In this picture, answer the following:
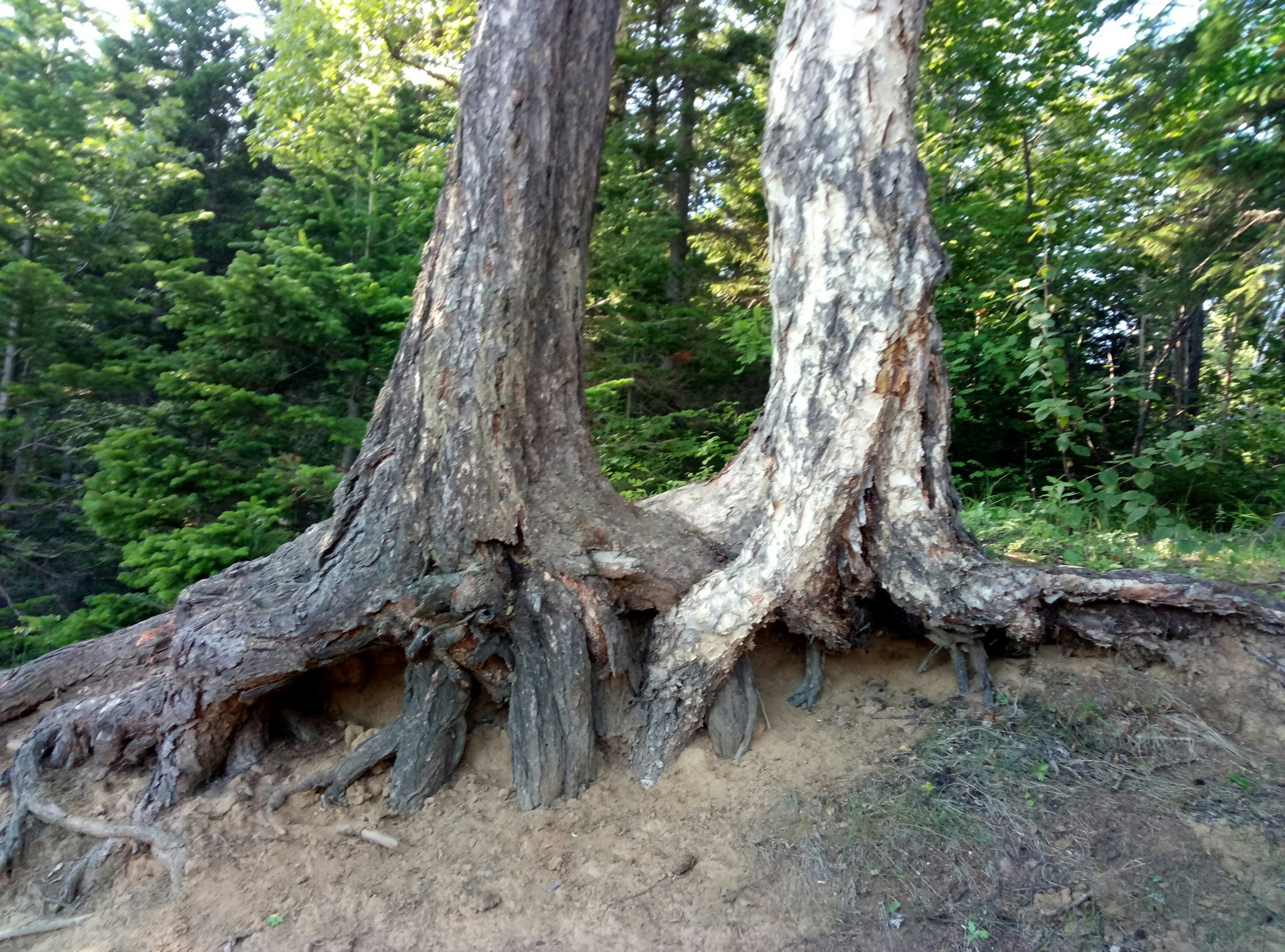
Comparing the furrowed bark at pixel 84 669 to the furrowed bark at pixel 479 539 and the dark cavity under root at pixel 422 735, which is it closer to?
the furrowed bark at pixel 479 539

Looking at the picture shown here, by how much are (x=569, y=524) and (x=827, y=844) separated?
180 cm

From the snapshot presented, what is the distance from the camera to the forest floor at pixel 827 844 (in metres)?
2.93

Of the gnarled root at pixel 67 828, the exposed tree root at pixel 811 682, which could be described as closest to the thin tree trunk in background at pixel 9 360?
the gnarled root at pixel 67 828

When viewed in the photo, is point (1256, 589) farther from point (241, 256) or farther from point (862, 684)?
point (241, 256)

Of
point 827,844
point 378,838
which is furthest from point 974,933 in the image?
point 378,838

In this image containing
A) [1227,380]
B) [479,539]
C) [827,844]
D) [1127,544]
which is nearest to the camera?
[827,844]

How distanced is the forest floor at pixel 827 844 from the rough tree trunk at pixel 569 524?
0.53 ft

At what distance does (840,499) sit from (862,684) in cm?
112

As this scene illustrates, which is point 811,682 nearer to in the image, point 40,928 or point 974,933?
point 974,933

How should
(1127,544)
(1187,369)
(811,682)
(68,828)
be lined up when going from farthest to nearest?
(1187,369) < (1127,544) < (811,682) < (68,828)

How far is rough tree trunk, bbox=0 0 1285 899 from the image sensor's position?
12.2 ft

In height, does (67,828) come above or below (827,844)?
below

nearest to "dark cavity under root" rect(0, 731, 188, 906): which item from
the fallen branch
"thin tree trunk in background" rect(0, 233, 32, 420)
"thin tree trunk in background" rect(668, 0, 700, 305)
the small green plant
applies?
the fallen branch

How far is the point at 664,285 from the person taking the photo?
30.5 feet
